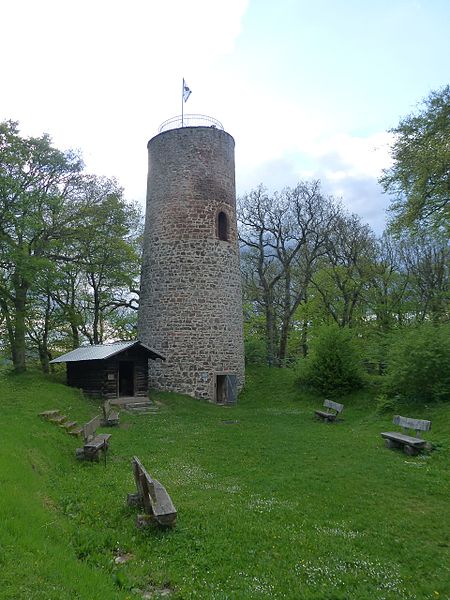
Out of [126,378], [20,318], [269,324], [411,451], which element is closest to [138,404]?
[126,378]

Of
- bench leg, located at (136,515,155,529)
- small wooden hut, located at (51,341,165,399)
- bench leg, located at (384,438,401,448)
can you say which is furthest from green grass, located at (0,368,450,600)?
small wooden hut, located at (51,341,165,399)

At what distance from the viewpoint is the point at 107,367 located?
1792cm

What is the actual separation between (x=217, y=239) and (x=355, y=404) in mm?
9344

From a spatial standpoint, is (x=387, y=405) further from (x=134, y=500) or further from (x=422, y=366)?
(x=134, y=500)

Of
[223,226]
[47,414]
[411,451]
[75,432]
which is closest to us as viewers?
[411,451]

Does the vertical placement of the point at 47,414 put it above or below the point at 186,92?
below

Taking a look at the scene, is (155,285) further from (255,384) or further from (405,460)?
(405,460)

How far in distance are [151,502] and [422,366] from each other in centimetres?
1110

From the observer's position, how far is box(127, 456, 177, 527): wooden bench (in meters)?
5.42

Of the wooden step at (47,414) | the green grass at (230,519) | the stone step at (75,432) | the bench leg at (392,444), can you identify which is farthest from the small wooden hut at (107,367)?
the bench leg at (392,444)

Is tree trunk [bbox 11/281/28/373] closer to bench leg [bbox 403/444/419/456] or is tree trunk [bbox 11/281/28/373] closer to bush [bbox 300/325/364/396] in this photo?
bush [bbox 300/325/364/396]

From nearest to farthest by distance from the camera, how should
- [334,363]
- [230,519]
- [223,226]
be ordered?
[230,519] → [334,363] → [223,226]

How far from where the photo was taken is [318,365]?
19.4 meters

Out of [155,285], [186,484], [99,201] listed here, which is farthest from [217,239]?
[186,484]
